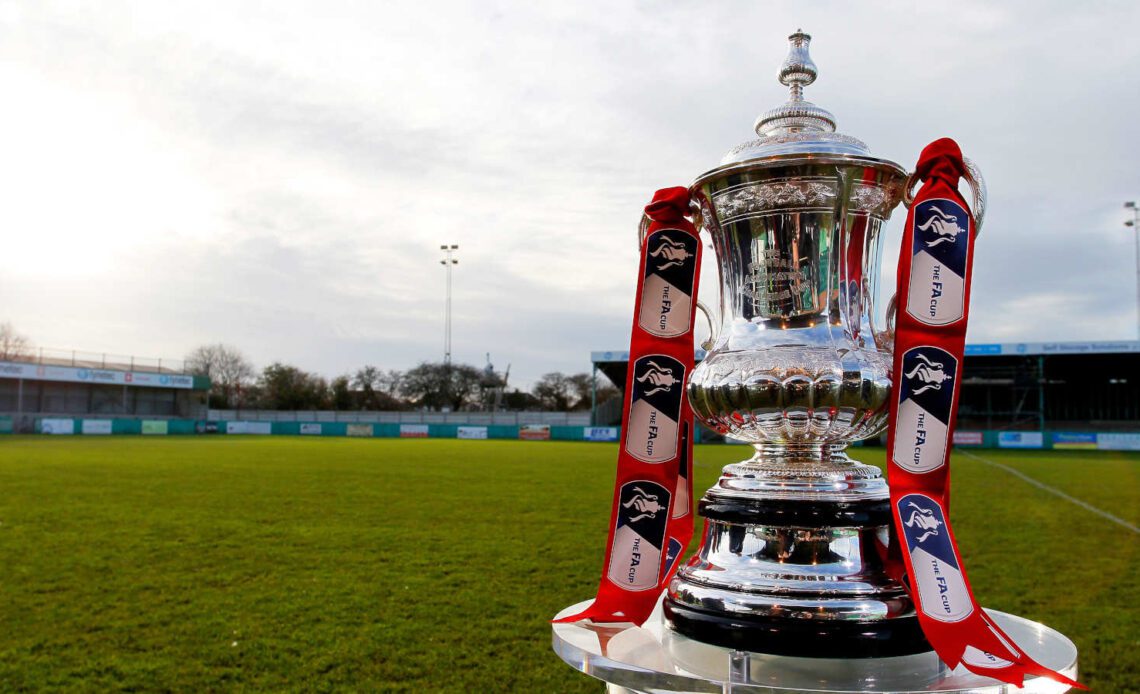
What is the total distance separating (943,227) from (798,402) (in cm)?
31

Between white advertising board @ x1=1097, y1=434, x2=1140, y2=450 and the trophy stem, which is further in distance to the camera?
white advertising board @ x1=1097, y1=434, x2=1140, y2=450

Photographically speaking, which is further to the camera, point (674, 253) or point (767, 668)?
point (674, 253)

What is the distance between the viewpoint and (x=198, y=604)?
5.21 m

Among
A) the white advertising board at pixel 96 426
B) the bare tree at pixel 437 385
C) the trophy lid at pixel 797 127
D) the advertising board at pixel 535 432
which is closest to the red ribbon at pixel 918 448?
the trophy lid at pixel 797 127

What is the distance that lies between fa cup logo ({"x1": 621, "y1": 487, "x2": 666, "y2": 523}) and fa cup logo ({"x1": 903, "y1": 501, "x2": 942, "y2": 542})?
0.38 m

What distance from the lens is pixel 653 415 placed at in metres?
1.32

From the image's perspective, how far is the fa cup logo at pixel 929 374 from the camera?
1.08 meters

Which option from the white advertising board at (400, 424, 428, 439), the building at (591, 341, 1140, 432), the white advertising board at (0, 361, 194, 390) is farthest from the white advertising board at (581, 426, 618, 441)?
the white advertising board at (0, 361, 194, 390)

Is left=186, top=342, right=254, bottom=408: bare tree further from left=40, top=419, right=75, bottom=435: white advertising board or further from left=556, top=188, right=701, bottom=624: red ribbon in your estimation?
left=556, top=188, right=701, bottom=624: red ribbon

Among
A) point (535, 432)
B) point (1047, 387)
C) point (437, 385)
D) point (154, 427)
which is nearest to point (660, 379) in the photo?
point (535, 432)

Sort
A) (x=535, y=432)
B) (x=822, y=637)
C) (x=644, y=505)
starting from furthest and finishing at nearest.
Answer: (x=535, y=432) → (x=644, y=505) → (x=822, y=637)

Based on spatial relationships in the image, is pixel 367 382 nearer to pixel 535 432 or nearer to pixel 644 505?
pixel 535 432

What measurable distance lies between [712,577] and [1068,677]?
1.47 ft

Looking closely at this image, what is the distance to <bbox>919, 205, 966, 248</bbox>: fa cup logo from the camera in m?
1.10
